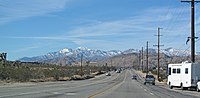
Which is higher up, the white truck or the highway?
the white truck

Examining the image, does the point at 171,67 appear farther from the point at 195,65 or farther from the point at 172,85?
the point at 195,65

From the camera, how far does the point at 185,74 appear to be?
50156mm

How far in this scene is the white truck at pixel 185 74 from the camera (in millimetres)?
48688

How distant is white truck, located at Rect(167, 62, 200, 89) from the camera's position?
→ 4869 cm

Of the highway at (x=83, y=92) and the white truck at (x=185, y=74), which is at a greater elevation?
the white truck at (x=185, y=74)

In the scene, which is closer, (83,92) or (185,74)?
(83,92)

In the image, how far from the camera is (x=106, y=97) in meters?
32.1

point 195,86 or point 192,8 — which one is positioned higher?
point 192,8

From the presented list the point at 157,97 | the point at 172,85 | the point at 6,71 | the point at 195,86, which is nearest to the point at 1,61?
the point at 6,71

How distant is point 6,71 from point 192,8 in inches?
1445

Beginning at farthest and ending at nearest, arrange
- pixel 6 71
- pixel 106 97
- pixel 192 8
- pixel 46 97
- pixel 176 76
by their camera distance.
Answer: pixel 6 71, pixel 192 8, pixel 176 76, pixel 106 97, pixel 46 97

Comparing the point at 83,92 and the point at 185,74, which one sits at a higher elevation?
the point at 185,74

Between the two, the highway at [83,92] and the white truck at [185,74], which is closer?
the highway at [83,92]

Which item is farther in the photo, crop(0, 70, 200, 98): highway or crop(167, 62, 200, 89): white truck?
crop(167, 62, 200, 89): white truck
